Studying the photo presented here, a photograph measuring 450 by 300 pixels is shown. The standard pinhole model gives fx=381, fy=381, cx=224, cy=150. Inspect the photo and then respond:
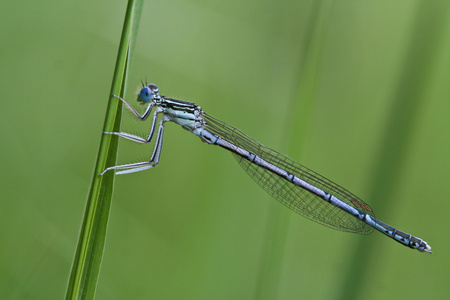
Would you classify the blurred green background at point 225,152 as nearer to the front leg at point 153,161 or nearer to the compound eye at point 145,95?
the front leg at point 153,161

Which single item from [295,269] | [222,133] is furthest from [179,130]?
[295,269]

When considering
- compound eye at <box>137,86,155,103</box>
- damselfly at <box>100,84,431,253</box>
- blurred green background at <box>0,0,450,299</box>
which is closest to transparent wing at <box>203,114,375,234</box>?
damselfly at <box>100,84,431,253</box>

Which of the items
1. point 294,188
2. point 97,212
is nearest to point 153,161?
point 97,212

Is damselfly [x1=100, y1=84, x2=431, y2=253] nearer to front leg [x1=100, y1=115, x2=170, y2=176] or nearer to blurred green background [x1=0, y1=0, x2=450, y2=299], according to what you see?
front leg [x1=100, y1=115, x2=170, y2=176]

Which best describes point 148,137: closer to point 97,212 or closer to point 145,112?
point 145,112

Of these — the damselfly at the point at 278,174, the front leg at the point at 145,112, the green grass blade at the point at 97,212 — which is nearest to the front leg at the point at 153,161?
the damselfly at the point at 278,174

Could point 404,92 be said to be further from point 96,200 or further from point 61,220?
point 61,220
